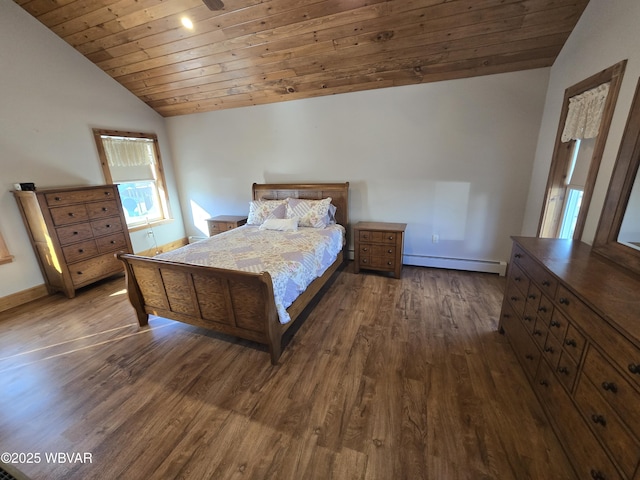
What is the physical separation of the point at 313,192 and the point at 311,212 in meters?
0.46

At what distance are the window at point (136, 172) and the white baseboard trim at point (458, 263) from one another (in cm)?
418

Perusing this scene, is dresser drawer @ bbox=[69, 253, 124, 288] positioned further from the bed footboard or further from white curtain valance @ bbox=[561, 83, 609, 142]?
white curtain valance @ bbox=[561, 83, 609, 142]

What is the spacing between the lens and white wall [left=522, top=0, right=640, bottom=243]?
162 cm

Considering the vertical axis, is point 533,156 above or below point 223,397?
above

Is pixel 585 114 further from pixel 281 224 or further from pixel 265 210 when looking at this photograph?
pixel 265 210

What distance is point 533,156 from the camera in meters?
2.94

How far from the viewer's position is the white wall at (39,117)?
9.27 ft

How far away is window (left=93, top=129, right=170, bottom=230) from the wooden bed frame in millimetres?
2253

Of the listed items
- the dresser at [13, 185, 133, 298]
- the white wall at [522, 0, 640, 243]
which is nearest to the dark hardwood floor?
the dresser at [13, 185, 133, 298]

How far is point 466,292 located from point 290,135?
10.1 ft

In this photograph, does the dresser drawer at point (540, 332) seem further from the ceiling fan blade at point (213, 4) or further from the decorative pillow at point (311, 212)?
the ceiling fan blade at point (213, 4)

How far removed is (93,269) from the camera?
330cm

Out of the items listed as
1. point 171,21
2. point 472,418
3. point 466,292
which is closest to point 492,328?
point 466,292

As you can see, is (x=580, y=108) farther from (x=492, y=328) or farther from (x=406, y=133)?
(x=492, y=328)
